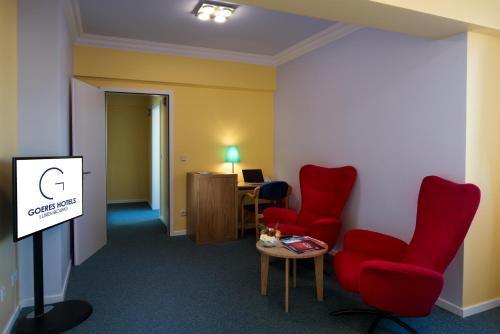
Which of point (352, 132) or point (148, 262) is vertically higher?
point (352, 132)

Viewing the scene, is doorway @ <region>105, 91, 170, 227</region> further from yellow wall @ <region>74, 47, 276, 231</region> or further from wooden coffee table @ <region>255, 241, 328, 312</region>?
wooden coffee table @ <region>255, 241, 328, 312</region>

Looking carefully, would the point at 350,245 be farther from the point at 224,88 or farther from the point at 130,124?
the point at 130,124

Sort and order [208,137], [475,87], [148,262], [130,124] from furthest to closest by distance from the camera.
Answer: [130,124]
[208,137]
[148,262]
[475,87]

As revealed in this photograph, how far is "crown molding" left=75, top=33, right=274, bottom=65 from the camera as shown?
4.40m

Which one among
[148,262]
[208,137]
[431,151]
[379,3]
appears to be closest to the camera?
[379,3]

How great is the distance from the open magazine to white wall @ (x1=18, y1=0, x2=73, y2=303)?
6.46 feet

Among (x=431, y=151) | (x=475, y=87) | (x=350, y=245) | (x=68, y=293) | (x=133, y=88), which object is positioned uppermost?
(x=133, y=88)

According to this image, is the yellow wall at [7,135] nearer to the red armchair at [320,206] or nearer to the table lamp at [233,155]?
the red armchair at [320,206]

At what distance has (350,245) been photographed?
3.04m

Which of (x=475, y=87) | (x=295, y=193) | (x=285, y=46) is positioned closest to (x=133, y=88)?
(x=285, y=46)

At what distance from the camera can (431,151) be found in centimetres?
Result: 290

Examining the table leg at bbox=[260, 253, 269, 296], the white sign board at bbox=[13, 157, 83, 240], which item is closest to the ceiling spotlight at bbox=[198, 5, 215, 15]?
the white sign board at bbox=[13, 157, 83, 240]

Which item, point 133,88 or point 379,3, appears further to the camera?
point 133,88

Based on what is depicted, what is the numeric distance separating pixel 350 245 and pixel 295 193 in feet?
6.43
